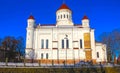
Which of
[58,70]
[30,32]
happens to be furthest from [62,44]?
[58,70]

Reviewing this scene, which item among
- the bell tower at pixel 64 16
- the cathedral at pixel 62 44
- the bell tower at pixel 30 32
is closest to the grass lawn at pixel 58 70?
the cathedral at pixel 62 44

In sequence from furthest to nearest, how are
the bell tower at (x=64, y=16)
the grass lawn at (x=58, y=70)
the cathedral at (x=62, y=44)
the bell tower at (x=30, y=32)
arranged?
the bell tower at (x=64, y=16), the bell tower at (x=30, y=32), the cathedral at (x=62, y=44), the grass lawn at (x=58, y=70)

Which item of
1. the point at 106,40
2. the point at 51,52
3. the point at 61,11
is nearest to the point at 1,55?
the point at 51,52

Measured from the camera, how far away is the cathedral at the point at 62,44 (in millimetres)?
59500

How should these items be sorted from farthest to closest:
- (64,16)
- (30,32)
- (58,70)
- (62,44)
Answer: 1. (64,16)
2. (30,32)
3. (62,44)
4. (58,70)

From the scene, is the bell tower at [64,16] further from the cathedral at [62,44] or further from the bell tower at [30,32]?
the bell tower at [30,32]

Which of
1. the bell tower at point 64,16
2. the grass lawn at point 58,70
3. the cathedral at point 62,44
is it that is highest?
the bell tower at point 64,16

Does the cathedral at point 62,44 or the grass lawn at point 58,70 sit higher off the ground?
the cathedral at point 62,44

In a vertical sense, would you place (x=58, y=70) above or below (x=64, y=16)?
below

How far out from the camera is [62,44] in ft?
201

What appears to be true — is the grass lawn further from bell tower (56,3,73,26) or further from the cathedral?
bell tower (56,3,73,26)

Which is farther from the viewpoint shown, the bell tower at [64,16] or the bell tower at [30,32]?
the bell tower at [64,16]

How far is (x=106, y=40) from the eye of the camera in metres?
64.9

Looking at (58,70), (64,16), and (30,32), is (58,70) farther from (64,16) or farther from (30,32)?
(64,16)
